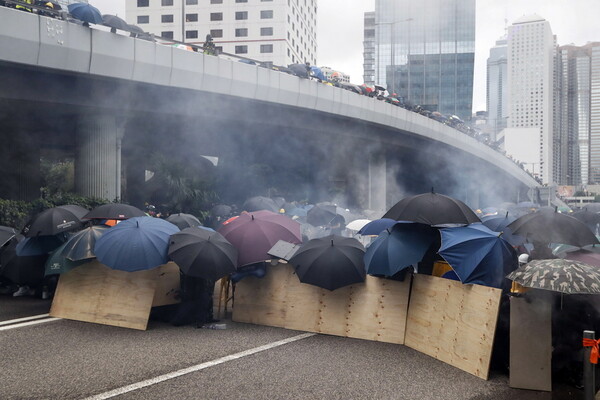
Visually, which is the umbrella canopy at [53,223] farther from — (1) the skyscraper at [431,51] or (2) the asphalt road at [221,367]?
(1) the skyscraper at [431,51]

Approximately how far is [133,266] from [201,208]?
1332 cm

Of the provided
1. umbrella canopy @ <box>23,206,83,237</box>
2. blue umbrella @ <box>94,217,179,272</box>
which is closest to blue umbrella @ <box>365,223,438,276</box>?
blue umbrella @ <box>94,217,179,272</box>

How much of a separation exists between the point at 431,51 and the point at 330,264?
4259 inches

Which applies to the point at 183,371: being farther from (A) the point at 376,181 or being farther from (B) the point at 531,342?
(A) the point at 376,181

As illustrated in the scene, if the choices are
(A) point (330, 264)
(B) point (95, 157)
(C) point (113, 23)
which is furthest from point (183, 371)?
(B) point (95, 157)

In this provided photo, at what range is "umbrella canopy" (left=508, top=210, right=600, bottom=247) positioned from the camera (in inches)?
249

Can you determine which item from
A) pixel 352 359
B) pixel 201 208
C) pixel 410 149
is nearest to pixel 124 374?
pixel 352 359

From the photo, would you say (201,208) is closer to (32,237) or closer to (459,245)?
(32,237)

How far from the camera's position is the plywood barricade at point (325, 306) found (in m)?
6.61

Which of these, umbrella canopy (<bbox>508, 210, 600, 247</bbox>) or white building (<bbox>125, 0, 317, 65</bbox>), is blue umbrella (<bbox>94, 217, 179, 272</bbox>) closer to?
umbrella canopy (<bbox>508, 210, 600, 247</bbox>)

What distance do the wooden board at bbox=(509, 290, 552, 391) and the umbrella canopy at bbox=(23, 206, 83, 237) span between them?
7033mm

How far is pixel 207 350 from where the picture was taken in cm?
601

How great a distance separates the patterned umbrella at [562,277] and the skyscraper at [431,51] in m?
105

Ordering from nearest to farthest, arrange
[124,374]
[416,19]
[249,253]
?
[124,374] < [249,253] < [416,19]
